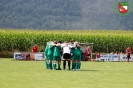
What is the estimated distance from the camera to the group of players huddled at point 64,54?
3709cm

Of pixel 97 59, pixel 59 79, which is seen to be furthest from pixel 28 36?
pixel 59 79

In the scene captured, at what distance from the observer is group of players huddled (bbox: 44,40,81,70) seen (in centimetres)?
3709

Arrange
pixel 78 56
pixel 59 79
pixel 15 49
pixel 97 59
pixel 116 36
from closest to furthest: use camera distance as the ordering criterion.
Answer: pixel 59 79 → pixel 78 56 → pixel 97 59 → pixel 15 49 → pixel 116 36

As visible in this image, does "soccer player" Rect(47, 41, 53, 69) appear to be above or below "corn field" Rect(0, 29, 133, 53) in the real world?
below

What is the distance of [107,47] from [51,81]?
48.5 meters

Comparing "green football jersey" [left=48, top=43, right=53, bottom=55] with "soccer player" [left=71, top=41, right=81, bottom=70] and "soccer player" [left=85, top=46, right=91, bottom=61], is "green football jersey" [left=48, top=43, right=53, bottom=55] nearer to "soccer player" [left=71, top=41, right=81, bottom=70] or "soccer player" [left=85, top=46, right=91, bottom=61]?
"soccer player" [left=71, top=41, right=81, bottom=70]

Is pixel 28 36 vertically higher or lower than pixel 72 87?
higher

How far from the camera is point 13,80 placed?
86.7 feet

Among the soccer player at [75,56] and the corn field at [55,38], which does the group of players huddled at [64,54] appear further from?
the corn field at [55,38]

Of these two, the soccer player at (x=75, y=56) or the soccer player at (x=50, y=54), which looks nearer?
the soccer player at (x=75, y=56)

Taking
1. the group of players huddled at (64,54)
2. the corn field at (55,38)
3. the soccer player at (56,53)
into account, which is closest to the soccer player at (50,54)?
the group of players huddled at (64,54)

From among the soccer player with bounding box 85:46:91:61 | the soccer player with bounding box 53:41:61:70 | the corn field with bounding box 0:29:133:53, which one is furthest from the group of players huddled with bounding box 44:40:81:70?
the corn field with bounding box 0:29:133:53

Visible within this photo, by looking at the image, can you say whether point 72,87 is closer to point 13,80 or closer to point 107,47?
point 13,80

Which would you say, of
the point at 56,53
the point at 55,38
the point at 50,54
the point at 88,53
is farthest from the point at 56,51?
the point at 55,38
